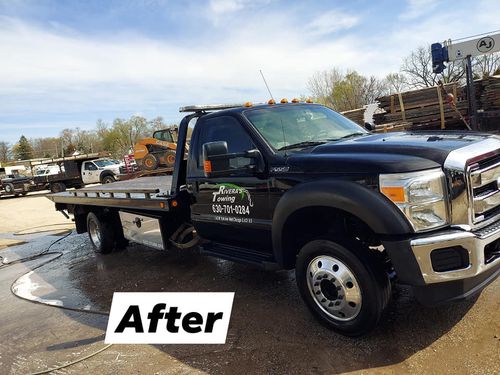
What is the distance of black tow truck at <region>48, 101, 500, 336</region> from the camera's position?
2.77 m

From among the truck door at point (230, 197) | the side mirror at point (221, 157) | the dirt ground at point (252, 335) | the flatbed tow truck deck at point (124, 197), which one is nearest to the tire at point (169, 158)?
the flatbed tow truck deck at point (124, 197)

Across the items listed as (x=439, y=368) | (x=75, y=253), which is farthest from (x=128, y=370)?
(x=75, y=253)

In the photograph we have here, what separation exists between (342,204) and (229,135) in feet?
5.53

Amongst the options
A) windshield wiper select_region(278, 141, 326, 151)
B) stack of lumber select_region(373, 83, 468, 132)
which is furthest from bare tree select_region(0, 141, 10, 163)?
windshield wiper select_region(278, 141, 326, 151)

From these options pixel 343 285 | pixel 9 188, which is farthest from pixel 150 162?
pixel 343 285

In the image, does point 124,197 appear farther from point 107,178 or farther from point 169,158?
point 107,178

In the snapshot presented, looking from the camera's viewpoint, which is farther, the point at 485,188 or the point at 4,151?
the point at 4,151

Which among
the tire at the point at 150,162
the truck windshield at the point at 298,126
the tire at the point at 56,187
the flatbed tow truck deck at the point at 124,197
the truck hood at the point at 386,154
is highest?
the truck windshield at the point at 298,126

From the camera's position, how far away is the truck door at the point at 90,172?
25.1 metres

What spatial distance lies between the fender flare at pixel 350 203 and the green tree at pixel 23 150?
10879cm

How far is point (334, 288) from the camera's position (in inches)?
129

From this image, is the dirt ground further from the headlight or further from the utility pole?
the utility pole

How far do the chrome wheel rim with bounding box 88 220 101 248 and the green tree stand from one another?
104m

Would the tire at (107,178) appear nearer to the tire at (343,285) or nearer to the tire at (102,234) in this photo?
the tire at (102,234)
